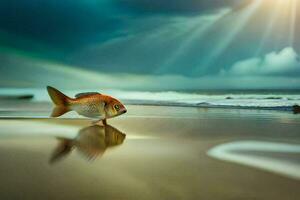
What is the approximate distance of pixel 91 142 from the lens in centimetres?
196

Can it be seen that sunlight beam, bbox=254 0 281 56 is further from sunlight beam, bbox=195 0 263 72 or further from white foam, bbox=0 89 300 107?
white foam, bbox=0 89 300 107

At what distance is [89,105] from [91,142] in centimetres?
38

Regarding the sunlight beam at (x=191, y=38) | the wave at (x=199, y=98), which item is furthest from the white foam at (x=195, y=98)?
the sunlight beam at (x=191, y=38)

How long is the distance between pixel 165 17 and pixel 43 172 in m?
3.05

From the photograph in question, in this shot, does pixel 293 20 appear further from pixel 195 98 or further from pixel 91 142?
pixel 91 142

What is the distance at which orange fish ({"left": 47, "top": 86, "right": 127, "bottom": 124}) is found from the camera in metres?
2.21

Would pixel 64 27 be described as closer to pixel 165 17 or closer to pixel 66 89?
pixel 66 89

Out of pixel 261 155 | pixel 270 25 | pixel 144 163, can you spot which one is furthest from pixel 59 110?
pixel 270 25

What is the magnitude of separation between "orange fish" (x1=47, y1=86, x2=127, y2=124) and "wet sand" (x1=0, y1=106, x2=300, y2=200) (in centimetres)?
12

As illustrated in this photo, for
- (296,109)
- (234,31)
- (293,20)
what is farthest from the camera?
(234,31)

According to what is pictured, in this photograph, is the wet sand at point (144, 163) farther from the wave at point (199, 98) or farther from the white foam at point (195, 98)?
the white foam at point (195, 98)

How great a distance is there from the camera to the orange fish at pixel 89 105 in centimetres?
221

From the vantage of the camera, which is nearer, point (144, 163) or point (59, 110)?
point (144, 163)

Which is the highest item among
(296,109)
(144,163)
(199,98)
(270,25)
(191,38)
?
(270,25)
